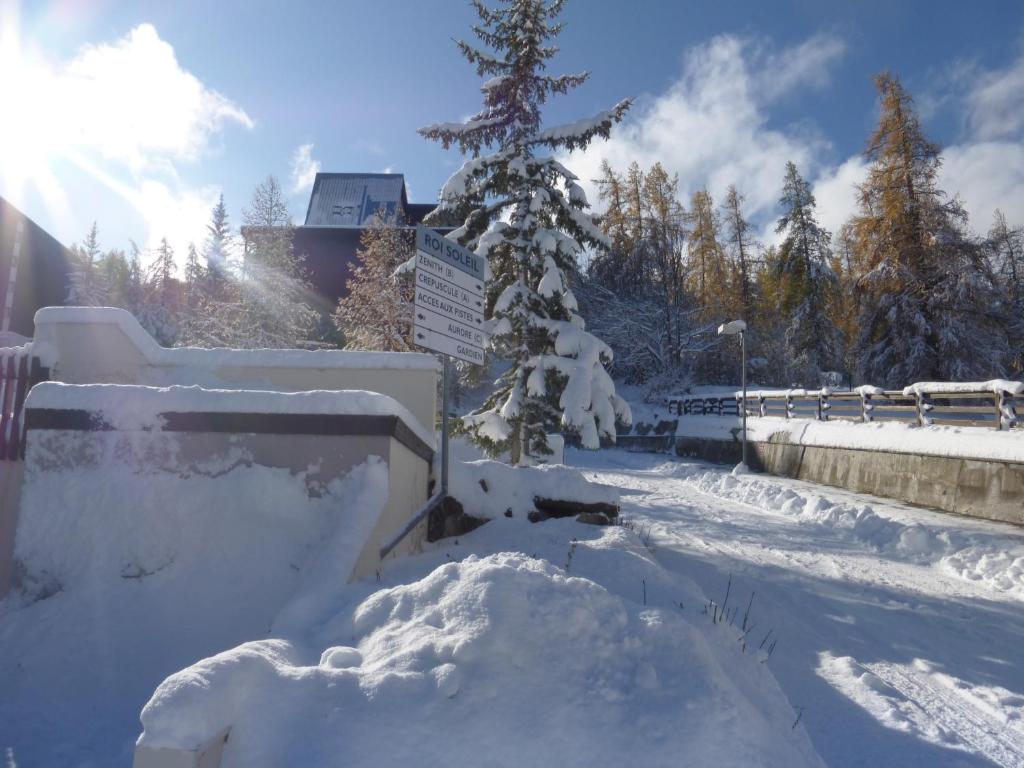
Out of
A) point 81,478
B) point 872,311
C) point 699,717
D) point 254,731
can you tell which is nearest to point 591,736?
point 699,717

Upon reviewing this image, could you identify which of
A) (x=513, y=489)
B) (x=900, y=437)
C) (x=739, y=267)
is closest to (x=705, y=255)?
(x=739, y=267)

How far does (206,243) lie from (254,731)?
40.5 meters

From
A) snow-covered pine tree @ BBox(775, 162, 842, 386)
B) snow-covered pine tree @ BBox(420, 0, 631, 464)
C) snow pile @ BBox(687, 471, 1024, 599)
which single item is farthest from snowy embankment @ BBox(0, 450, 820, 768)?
snow-covered pine tree @ BBox(775, 162, 842, 386)

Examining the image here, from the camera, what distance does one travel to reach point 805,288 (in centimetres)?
3544

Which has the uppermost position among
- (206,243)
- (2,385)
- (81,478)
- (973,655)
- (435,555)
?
(206,243)

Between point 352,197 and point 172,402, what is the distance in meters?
42.9

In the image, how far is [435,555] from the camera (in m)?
5.45

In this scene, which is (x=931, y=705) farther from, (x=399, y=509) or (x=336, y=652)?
(x=399, y=509)

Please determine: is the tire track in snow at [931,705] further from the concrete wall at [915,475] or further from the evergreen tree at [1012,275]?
the evergreen tree at [1012,275]

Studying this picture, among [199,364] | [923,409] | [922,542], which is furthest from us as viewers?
[923,409]

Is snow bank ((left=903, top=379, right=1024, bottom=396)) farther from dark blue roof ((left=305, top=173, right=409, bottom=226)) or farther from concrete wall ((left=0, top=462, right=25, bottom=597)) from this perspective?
dark blue roof ((left=305, top=173, right=409, bottom=226))

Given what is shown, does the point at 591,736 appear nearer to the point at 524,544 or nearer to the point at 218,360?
the point at 524,544

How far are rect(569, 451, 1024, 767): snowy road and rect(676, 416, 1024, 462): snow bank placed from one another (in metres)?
1.67

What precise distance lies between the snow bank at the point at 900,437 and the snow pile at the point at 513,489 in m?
8.85
